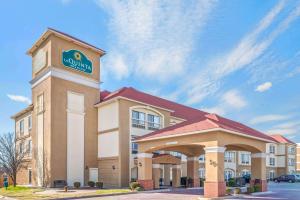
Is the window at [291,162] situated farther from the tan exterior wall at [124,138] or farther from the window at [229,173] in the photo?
the tan exterior wall at [124,138]

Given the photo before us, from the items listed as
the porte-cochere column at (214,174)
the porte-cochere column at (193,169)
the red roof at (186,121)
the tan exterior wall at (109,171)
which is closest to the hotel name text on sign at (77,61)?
the red roof at (186,121)

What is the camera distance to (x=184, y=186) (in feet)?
109

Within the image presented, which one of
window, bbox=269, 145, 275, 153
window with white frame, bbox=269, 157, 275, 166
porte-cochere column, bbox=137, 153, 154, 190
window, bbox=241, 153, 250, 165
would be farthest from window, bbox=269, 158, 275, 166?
porte-cochere column, bbox=137, 153, 154, 190

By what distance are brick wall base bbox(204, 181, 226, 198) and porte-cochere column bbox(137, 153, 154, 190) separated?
7058 mm

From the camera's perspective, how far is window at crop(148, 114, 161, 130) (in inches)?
1480

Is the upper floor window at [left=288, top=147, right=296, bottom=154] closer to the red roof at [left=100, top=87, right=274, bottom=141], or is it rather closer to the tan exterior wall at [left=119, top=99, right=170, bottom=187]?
the red roof at [left=100, top=87, right=274, bottom=141]

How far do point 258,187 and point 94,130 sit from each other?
18.5m

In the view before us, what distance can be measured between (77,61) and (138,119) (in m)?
9.35

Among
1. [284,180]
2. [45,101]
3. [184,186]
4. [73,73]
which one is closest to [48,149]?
[45,101]

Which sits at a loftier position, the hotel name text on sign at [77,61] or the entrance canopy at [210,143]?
the hotel name text on sign at [77,61]

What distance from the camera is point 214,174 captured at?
72.5 ft

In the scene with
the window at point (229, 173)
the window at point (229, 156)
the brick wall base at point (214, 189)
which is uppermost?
the brick wall base at point (214, 189)

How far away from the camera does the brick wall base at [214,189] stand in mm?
21766

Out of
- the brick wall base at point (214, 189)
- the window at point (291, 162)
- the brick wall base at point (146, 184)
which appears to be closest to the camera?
the brick wall base at point (214, 189)
